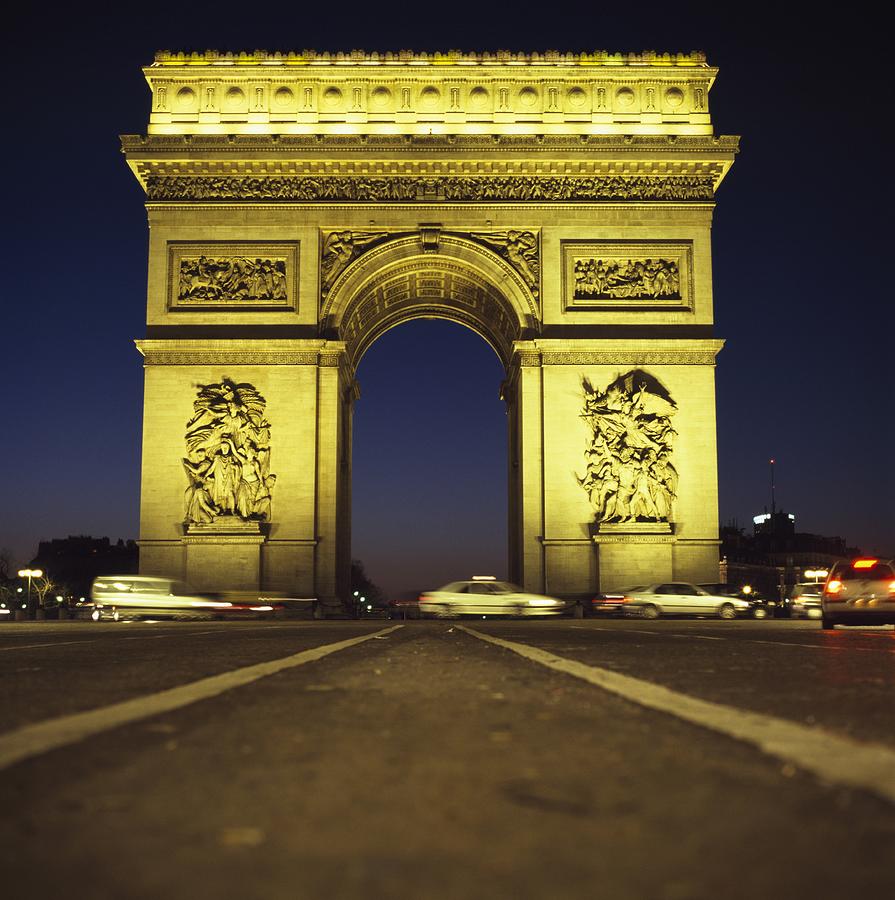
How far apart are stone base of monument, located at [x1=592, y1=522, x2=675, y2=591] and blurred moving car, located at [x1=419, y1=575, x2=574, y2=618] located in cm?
140

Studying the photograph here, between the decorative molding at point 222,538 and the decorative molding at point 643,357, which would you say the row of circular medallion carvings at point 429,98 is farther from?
the decorative molding at point 222,538

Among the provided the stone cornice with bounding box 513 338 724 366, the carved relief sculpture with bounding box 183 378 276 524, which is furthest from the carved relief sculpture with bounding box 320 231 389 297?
the stone cornice with bounding box 513 338 724 366

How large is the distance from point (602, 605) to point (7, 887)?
73.8 ft

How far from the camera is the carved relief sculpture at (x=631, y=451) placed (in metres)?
23.8

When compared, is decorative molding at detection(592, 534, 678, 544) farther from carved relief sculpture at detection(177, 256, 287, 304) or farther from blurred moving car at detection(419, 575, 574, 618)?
carved relief sculpture at detection(177, 256, 287, 304)

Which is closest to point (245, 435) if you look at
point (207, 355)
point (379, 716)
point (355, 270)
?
point (207, 355)

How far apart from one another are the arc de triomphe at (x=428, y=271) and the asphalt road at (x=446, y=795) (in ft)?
69.5

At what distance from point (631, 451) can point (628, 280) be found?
4102mm

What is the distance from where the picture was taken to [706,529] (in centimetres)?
2394

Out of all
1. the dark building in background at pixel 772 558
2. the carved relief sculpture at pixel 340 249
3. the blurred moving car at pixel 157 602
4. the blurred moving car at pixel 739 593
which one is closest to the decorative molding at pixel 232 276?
the carved relief sculpture at pixel 340 249

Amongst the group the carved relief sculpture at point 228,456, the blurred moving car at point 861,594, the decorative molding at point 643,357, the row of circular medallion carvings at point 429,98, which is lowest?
the blurred moving car at point 861,594

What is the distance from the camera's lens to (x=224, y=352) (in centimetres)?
2417

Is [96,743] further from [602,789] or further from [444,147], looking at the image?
[444,147]

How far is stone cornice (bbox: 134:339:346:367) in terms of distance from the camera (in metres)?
24.1
